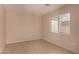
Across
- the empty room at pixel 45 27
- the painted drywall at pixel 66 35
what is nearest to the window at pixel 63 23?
the empty room at pixel 45 27

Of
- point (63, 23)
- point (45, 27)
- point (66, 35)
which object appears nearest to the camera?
point (45, 27)

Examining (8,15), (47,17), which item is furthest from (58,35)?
(8,15)

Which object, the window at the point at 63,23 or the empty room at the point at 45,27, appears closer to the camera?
the empty room at the point at 45,27

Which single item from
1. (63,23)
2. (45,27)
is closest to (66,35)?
(63,23)

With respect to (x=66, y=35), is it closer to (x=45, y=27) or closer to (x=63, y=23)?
(x=63, y=23)

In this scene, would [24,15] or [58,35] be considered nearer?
[24,15]

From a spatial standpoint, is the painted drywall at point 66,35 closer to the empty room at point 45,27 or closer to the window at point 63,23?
the empty room at point 45,27

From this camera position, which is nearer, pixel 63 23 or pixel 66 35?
pixel 63 23

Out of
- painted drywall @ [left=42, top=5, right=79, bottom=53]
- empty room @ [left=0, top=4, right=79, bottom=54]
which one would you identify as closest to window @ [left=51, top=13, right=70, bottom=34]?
empty room @ [left=0, top=4, right=79, bottom=54]

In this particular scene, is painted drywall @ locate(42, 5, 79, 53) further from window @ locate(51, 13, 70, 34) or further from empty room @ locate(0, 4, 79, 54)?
window @ locate(51, 13, 70, 34)

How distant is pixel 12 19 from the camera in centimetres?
338
